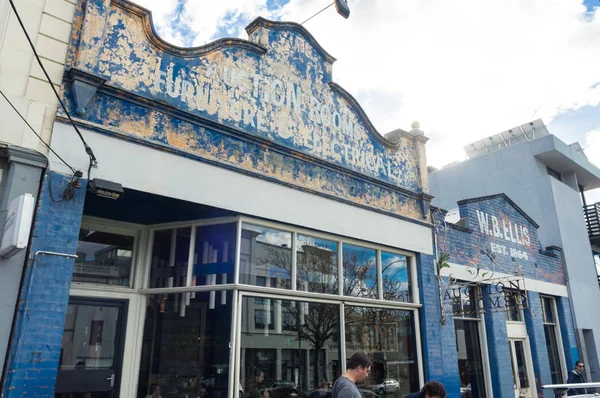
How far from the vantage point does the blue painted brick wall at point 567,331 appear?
1459cm

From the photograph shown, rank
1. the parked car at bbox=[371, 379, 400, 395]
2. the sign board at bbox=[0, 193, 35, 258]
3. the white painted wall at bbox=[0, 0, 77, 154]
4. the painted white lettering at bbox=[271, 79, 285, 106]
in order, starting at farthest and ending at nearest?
1. the parked car at bbox=[371, 379, 400, 395]
2. the painted white lettering at bbox=[271, 79, 285, 106]
3. the white painted wall at bbox=[0, 0, 77, 154]
4. the sign board at bbox=[0, 193, 35, 258]

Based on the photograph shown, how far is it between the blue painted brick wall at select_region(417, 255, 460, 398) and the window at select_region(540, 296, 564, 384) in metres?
5.99

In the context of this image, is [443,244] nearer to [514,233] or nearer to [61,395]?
[514,233]

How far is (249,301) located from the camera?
23.0 feet

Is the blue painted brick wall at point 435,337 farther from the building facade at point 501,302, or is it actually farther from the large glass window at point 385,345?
the large glass window at point 385,345

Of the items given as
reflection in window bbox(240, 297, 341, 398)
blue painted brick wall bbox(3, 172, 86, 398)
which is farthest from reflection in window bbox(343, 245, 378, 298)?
blue painted brick wall bbox(3, 172, 86, 398)

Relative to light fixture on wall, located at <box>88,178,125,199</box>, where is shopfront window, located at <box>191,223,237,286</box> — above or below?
below

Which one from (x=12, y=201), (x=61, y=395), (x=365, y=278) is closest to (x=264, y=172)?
(x=365, y=278)

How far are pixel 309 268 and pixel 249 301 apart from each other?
4.88 ft

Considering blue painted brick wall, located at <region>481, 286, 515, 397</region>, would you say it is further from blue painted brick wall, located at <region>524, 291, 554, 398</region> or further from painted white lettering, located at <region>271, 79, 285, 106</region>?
painted white lettering, located at <region>271, 79, 285, 106</region>

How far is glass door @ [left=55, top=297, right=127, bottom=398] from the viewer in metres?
6.40

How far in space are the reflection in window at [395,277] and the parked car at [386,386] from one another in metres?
1.56

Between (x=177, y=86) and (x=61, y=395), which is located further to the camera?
(x=177, y=86)

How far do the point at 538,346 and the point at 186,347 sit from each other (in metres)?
10.7
